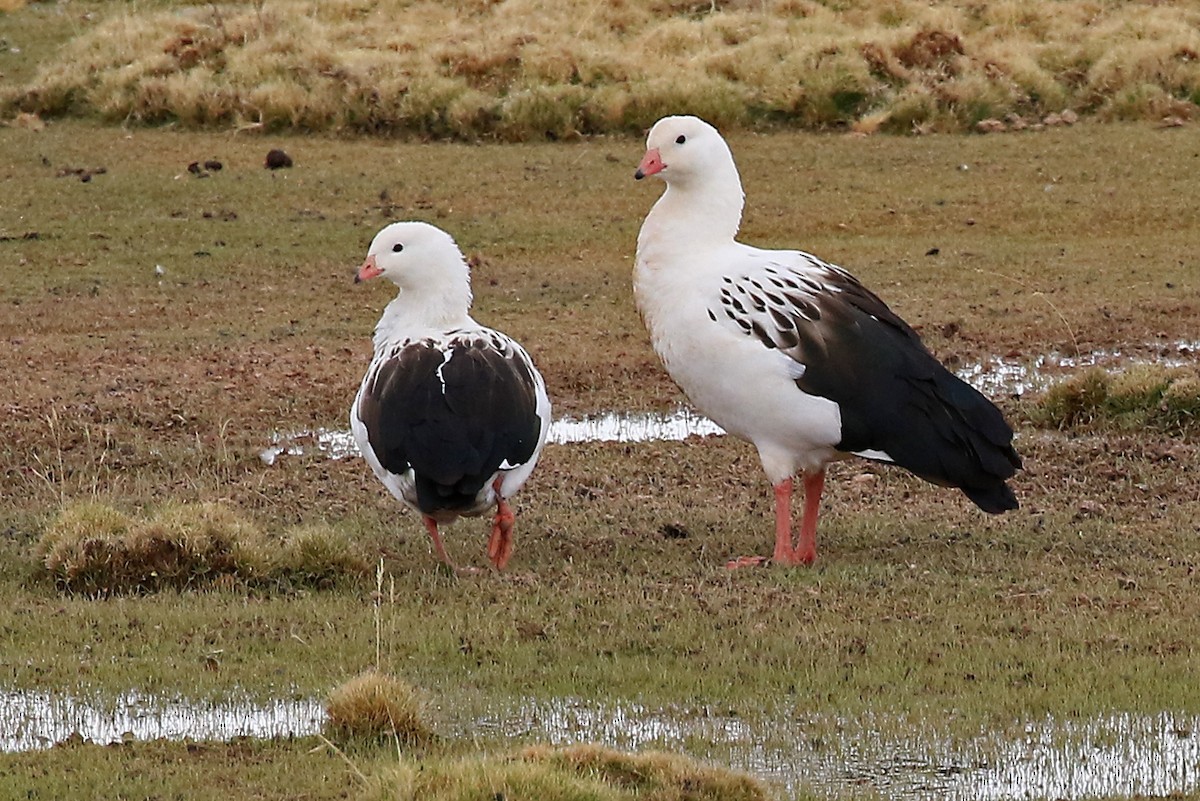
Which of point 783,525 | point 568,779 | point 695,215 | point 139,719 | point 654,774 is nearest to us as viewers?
point 568,779

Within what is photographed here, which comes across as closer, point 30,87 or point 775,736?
point 775,736

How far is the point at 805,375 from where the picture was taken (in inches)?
324

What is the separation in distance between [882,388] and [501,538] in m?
1.68

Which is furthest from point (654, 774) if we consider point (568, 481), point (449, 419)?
point (568, 481)

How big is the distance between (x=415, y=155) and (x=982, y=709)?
15797 millimetres

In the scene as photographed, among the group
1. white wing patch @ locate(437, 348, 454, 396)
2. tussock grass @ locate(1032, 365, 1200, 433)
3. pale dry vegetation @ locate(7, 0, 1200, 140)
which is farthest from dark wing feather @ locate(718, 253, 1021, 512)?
pale dry vegetation @ locate(7, 0, 1200, 140)

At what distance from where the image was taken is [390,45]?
25.1 m

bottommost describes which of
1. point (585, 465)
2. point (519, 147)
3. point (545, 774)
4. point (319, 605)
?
point (519, 147)

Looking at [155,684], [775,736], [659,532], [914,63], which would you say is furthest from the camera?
[914,63]

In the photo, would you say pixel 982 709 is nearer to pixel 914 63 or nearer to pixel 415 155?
pixel 415 155

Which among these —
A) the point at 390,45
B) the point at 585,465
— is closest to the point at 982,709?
the point at 585,465

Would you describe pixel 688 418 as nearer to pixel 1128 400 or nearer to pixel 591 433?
pixel 591 433

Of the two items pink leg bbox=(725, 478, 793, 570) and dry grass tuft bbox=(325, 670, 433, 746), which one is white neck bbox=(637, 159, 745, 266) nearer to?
pink leg bbox=(725, 478, 793, 570)

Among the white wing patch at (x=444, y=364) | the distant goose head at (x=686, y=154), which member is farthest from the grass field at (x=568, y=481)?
the distant goose head at (x=686, y=154)
